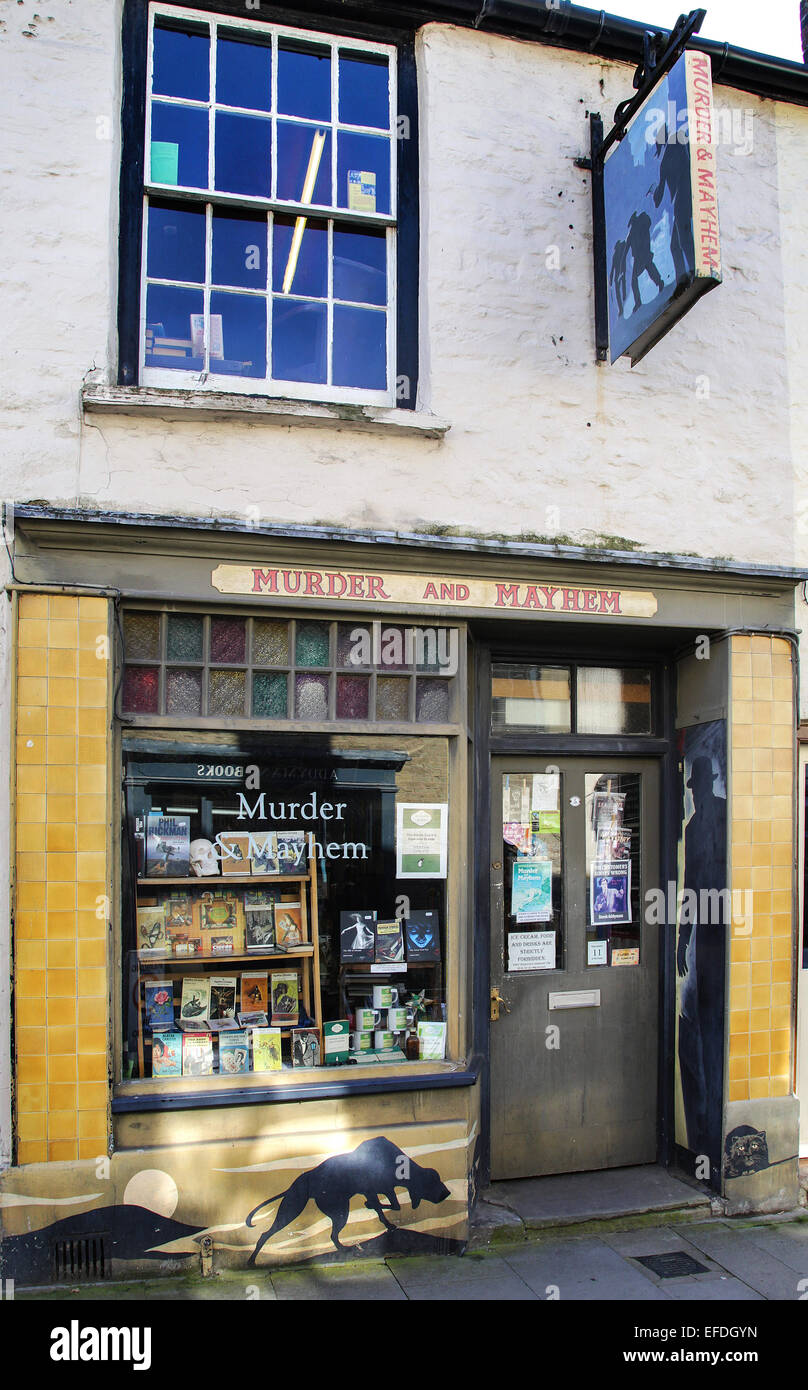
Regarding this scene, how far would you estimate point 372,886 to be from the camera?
491 centimetres

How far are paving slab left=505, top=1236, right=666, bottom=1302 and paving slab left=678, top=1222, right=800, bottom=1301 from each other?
48cm

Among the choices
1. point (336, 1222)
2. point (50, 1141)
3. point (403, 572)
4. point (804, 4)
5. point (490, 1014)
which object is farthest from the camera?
point (804, 4)

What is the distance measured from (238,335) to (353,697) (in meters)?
2.10

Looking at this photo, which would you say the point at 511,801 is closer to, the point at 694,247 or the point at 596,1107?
the point at 596,1107

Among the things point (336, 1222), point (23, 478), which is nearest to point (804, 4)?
point (23, 478)

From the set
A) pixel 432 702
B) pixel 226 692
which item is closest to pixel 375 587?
pixel 432 702

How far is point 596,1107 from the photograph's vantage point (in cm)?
549

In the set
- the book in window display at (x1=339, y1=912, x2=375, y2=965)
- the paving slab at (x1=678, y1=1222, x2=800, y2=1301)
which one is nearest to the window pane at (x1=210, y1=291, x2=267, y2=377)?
the book in window display at (x1=339, y1=912, x2=375, y2=965)

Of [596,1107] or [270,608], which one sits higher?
[270,608]

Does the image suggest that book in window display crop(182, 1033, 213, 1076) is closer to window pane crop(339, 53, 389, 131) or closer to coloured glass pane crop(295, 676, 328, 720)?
coloured glass pane crop(295, 676, 328, 720)

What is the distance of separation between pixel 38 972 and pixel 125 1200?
1139mm

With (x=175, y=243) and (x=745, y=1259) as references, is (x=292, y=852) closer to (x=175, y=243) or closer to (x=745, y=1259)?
(x=745, y=1259)

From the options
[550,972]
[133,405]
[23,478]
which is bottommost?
[550,972]

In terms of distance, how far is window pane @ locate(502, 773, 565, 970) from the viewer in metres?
5.44
